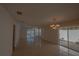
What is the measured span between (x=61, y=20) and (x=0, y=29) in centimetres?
119

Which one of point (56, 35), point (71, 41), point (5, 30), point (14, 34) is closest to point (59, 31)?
point (56, 35)

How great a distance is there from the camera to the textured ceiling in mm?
2623

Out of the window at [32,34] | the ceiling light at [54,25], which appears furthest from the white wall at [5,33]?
the ceiling light at [54,25]

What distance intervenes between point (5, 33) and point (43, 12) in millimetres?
902

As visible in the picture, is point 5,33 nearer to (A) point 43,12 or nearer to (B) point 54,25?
(A) point 43,12

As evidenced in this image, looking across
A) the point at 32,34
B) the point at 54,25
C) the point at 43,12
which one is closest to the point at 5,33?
the point at 32,34

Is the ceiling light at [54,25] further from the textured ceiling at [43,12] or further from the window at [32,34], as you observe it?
the window at [32,34]

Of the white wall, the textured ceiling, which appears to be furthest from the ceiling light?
the white wall

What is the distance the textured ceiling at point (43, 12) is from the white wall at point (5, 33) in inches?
6.0

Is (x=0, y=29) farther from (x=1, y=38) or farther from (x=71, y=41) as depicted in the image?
(x=71, y=41)

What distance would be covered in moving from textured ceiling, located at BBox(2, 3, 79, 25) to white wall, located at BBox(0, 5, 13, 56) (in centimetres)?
15

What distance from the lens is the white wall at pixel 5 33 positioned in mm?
2662

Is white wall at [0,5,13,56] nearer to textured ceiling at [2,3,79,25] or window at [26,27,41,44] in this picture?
textured ceiling at [2,3,79,25]

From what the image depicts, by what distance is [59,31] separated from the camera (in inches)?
111
